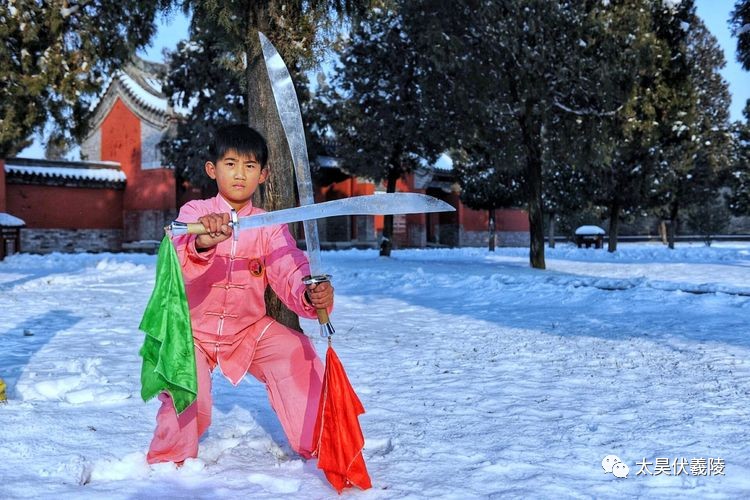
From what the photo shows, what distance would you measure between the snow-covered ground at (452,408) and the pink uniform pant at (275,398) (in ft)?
0.31

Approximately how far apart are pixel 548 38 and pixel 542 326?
7.95m

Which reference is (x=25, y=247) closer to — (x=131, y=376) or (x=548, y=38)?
(x=548, y=38)

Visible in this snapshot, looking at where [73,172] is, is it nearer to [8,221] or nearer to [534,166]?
[8,221]

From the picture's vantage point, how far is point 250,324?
2873 millimetres

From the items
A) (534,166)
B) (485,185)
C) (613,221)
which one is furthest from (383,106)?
(613,221)

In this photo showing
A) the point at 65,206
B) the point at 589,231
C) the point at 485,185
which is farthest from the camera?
the point at 589,231

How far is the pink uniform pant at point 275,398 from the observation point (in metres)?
2.69

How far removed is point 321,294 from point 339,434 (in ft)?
1.87

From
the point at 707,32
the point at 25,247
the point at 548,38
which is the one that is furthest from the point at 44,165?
the point at 707,32

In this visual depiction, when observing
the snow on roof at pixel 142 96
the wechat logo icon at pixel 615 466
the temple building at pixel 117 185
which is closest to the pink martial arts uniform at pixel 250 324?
the wechat logo icon at pixel 615 466

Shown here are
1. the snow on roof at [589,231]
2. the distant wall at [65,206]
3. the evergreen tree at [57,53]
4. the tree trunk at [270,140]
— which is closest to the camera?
the tree trunk at [270,140]

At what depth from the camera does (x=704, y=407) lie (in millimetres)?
3627

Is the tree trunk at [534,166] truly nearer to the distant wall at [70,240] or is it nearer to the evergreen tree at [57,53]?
the evergreen tree at [57,53]

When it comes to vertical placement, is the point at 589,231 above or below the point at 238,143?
below
